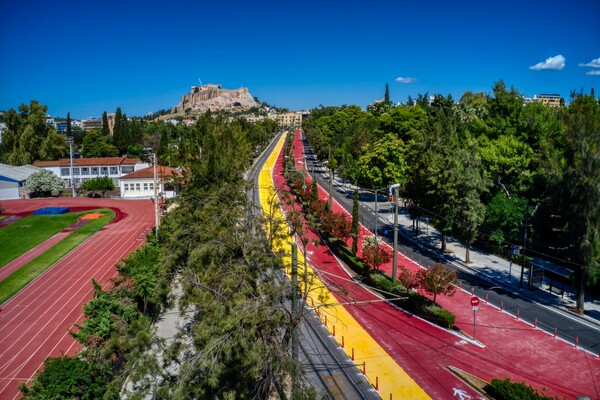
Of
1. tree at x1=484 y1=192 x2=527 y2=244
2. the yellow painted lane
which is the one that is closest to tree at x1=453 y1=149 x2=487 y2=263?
tree at x1=484 y1=192 x2=527 y2=244

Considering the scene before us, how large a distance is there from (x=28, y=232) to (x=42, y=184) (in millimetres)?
23834

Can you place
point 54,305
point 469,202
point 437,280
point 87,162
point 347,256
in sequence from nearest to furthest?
point 437,280 → point 54,305 → point 469,202 → point 347,256 → point 87,162

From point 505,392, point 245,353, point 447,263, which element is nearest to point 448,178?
point 447,263

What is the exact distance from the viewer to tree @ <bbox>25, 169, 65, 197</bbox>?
6272 centimetres

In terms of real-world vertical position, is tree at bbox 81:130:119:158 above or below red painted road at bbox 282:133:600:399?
above

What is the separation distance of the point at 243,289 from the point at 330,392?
7657 mm

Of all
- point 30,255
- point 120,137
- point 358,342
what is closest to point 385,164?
point 358,342

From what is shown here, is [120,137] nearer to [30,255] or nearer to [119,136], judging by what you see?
[119,136]

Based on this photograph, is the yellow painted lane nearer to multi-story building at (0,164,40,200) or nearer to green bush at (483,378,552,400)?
green bush at (483,378,552,400)

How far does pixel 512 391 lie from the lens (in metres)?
15.2

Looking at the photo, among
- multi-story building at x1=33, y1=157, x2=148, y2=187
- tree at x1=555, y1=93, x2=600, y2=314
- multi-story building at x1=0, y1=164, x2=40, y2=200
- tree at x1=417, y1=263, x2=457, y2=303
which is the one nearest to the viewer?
tree at x1=417, y1=263, x2=457, y2=303

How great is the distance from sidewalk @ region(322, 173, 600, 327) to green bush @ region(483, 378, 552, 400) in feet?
34.4

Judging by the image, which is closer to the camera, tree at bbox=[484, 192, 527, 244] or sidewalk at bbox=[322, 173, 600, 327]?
sidewalk at bbox=[322, 173, 600, 327]

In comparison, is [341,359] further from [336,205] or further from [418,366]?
[336,205]
